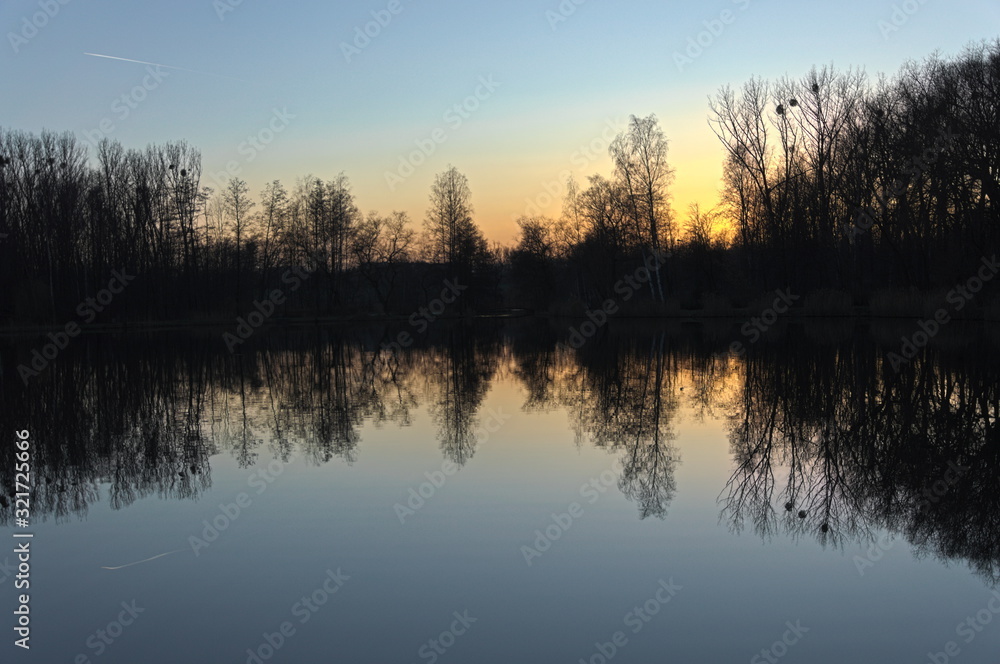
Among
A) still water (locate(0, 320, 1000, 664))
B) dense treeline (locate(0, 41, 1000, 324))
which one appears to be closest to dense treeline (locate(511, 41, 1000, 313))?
dense treeline (locate(0, 41, 1000, 324))

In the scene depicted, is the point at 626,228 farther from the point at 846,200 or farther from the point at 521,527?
the point at 521,527

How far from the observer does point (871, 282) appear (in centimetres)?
4322

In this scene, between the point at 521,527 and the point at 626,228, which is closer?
the point at 521,527

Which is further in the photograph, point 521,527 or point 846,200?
point 846,200

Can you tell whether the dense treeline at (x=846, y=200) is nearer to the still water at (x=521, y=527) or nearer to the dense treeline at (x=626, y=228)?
the dense treeline at (x=626, y=228)

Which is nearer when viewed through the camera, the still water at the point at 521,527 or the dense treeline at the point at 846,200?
the still water at the point at 521,527

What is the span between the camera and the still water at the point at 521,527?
14.0ft

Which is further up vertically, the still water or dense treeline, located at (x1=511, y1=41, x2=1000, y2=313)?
dense treeline, located at (x1=511, y1=41, x2=1000, y2=313)

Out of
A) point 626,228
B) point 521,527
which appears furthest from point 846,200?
point 521,527

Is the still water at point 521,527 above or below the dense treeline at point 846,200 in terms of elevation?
below

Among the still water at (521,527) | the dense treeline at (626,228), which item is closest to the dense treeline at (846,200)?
the dense treeline at (626,228)

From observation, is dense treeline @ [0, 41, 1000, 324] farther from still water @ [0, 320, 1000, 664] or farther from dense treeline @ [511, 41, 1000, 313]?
still water @ [0, 320, 1000, 664]

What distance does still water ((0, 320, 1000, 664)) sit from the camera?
4.27 meters

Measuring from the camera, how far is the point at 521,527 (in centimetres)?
623
